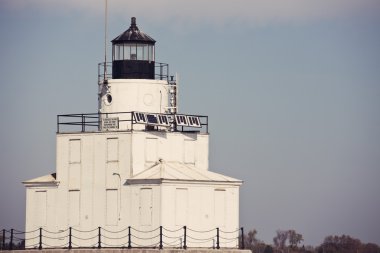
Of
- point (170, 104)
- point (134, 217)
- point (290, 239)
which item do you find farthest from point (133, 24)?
point (290, 239)

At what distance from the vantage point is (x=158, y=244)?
75.8 metres

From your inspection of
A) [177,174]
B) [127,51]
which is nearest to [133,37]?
[127,51]

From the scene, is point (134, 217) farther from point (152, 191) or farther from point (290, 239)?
point (290, 239)

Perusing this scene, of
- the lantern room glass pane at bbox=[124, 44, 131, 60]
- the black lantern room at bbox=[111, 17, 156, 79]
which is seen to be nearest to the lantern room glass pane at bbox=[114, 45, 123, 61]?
the black lantern room at bbox=[111, 17, 156, 79]

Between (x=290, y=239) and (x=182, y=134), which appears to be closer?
(x=182, y=134)

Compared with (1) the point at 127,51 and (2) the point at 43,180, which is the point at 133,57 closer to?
(1) the point at 127,51

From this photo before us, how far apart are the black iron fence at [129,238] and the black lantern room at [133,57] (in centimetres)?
770

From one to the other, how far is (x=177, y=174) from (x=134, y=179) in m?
2.00

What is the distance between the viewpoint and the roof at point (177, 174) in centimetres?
7669

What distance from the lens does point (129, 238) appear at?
7638cm

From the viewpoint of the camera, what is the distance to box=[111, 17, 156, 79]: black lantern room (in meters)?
79.9

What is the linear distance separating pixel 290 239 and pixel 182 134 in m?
41.7

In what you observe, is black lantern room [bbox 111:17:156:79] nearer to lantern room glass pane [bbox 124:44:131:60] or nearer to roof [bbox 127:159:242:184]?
lantern room glass pane [bbox 124:44:131:60]

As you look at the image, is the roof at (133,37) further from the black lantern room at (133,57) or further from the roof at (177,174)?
the roof at (177,174)
